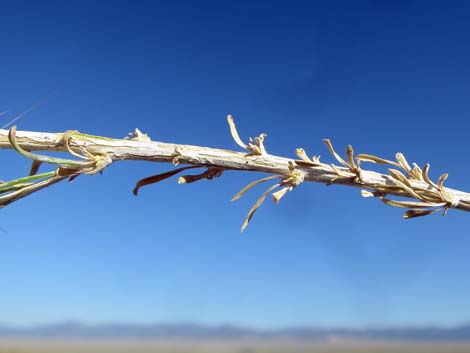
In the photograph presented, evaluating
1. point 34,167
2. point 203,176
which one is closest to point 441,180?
point 203,176

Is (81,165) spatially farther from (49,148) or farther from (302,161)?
(302,161)

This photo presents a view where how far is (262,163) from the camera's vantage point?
4.19 feet

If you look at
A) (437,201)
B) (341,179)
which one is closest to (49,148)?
(341,179)

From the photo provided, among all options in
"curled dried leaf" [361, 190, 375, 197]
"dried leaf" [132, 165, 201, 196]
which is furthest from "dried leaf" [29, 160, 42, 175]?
"curled dried leaf" [361, 190, 375, 197]

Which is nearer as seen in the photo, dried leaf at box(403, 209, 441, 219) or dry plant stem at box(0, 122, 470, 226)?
dry plant stem at box(0, 122, 470, 226)

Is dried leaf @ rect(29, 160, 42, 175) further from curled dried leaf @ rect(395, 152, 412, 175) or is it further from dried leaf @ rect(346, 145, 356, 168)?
curled dried leaf @ rect(395, 152, 412, 175)

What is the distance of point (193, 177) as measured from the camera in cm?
130

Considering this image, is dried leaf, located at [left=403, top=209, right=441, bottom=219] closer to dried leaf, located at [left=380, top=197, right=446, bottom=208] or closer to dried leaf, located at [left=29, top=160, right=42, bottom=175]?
dried leaf, located at [left=380, top=197, right=446, bottom=208]

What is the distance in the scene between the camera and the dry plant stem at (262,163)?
3.98 ft

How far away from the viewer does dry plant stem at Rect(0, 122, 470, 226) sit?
3.98ft

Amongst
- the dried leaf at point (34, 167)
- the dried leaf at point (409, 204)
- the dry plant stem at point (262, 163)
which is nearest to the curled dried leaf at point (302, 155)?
the dry plant stem at point (262, 163)

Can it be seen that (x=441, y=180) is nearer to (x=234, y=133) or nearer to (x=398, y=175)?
(x=398, y=175)

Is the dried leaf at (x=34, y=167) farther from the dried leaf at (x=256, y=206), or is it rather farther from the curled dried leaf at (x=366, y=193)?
the curled dried leaf at (x=366, y=193)

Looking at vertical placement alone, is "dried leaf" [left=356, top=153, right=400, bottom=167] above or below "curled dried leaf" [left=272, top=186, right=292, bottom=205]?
above
